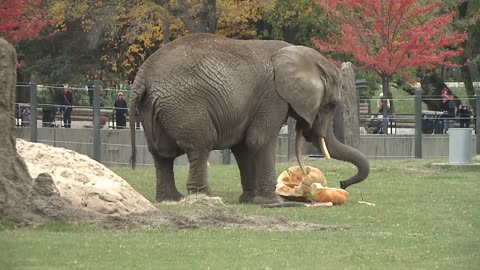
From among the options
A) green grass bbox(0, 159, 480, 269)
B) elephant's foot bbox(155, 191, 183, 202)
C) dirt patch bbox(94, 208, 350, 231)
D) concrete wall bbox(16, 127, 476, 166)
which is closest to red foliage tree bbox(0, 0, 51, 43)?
concrete wall bbox(16, 127, 476, 166)

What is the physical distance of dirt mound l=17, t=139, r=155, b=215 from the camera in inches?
538

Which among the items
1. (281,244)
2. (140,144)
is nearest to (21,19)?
(140,144)

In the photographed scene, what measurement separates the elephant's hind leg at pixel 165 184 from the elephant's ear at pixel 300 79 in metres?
1.90

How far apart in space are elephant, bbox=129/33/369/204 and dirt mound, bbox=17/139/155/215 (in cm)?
237

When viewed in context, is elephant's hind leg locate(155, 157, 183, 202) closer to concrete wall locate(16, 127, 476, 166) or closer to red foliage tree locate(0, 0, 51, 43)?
concrete wall locate(16, 127, 476, 166)

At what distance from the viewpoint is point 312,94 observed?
714 inches

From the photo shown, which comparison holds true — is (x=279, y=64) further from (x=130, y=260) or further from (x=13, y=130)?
(x=130, y=260)

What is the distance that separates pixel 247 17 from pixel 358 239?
3105 cm

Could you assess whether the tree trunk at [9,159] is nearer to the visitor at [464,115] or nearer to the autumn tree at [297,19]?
the visitor at [464,115]

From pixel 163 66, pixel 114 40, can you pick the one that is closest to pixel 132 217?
pixel 163 66

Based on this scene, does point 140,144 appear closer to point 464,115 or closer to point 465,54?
point 464,115

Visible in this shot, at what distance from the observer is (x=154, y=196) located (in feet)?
61.0

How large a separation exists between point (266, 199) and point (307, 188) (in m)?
0.58

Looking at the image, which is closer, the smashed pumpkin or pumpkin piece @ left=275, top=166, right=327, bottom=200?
the smashed pumpkin
